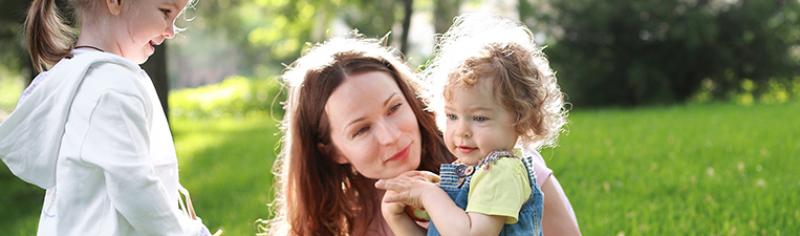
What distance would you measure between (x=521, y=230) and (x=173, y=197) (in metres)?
1.04

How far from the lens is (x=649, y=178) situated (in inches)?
216

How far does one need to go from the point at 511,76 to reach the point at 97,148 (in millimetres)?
1060

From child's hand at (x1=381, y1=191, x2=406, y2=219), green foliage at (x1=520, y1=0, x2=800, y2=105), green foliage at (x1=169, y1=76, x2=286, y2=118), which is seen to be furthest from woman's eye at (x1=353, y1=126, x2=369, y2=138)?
green foliage at (x1=169, y1=76, x2=286, y2=118)

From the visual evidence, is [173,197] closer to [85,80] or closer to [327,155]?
[85,80]

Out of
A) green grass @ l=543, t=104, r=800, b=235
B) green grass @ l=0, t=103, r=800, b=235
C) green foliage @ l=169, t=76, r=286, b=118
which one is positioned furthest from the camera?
green foliage @ l=169, t=76, r=286, b=118

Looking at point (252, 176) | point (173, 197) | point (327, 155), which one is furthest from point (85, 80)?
point (252, 176)

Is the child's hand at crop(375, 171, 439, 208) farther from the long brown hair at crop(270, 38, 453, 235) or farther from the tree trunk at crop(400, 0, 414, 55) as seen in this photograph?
the tree trunk at crop(400, 0, 414, 55)

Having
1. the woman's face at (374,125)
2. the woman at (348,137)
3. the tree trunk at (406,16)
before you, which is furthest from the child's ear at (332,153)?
the tree trunk at (406,16)

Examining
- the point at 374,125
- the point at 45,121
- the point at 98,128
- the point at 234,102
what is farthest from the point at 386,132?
the point at 234,102

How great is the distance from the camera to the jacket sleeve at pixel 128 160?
89.0 inches

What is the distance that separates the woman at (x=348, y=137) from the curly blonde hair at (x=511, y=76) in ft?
1.30

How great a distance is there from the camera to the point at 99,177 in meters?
2.35

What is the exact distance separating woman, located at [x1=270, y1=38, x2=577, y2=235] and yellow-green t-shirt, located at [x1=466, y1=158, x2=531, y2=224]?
0.58 meters

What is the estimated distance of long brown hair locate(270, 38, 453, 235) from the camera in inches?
118
